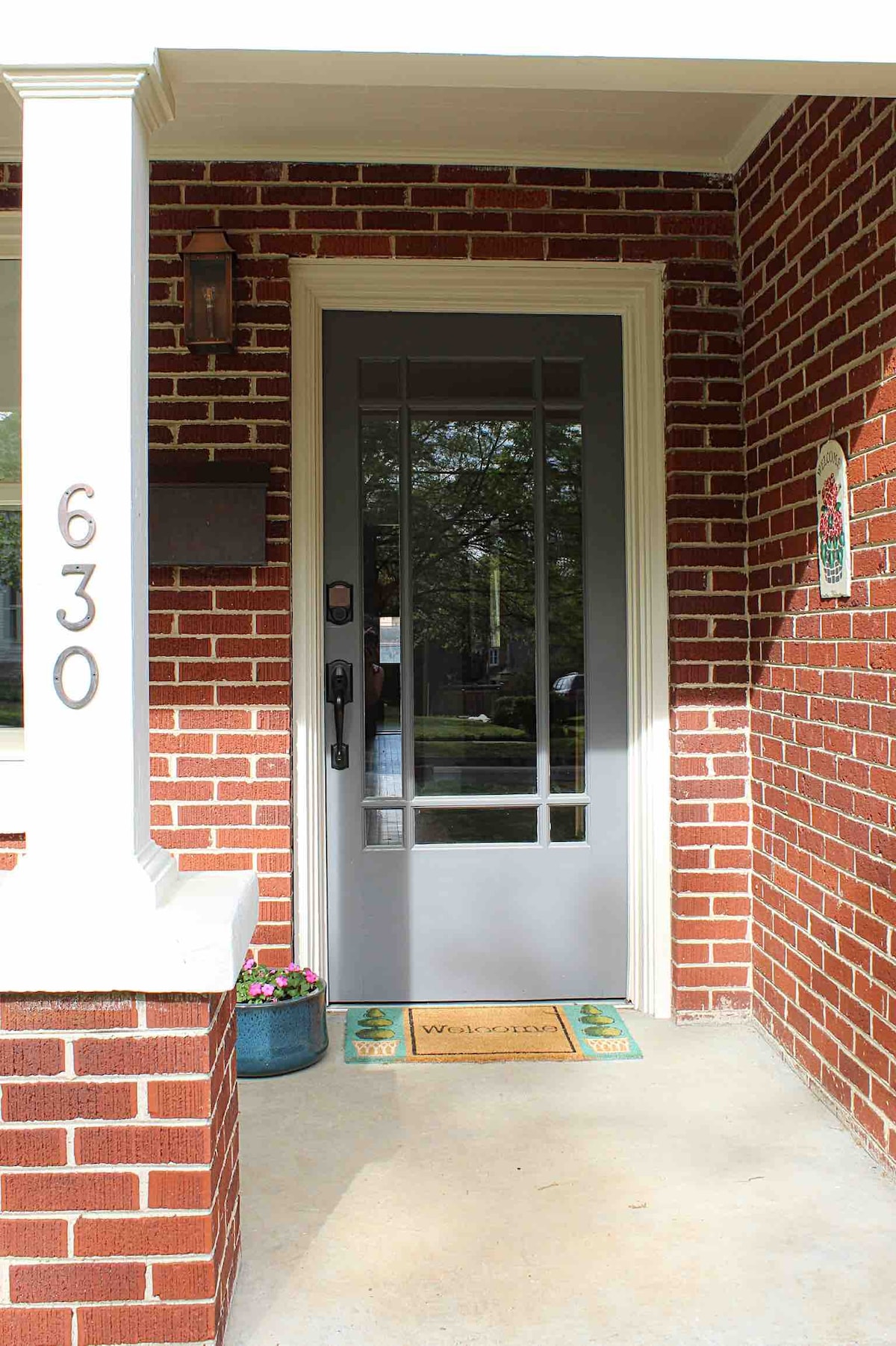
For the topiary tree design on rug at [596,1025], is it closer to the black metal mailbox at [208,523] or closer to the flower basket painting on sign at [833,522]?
the flower basket painting on sign at [833,522]


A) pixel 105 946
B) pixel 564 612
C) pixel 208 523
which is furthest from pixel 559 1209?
pixel 208 523

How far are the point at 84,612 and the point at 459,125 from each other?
204 centimetres

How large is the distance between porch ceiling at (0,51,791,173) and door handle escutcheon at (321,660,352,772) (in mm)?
1492

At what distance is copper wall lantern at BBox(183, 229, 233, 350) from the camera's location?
324 centimetres

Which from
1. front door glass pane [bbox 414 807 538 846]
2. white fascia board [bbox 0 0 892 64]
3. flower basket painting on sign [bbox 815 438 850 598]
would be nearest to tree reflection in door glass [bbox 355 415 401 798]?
front door glass pane [bbox 414 807 538 846]

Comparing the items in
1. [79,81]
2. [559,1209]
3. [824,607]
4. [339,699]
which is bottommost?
[559,1209]

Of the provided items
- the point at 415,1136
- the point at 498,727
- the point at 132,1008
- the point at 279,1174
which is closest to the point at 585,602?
the point at 498,727

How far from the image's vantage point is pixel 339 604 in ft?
11.2

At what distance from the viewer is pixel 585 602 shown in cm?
351

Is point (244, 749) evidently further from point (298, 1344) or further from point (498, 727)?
point (298, 1344)

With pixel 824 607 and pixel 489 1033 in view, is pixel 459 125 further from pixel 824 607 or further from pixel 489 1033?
pixel 489 1033

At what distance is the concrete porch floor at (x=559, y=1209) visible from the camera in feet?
6.43

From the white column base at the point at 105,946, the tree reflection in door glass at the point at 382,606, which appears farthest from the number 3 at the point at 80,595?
the tree reflection in door glass at the point at 382,606

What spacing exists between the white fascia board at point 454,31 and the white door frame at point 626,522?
59.9 inches
